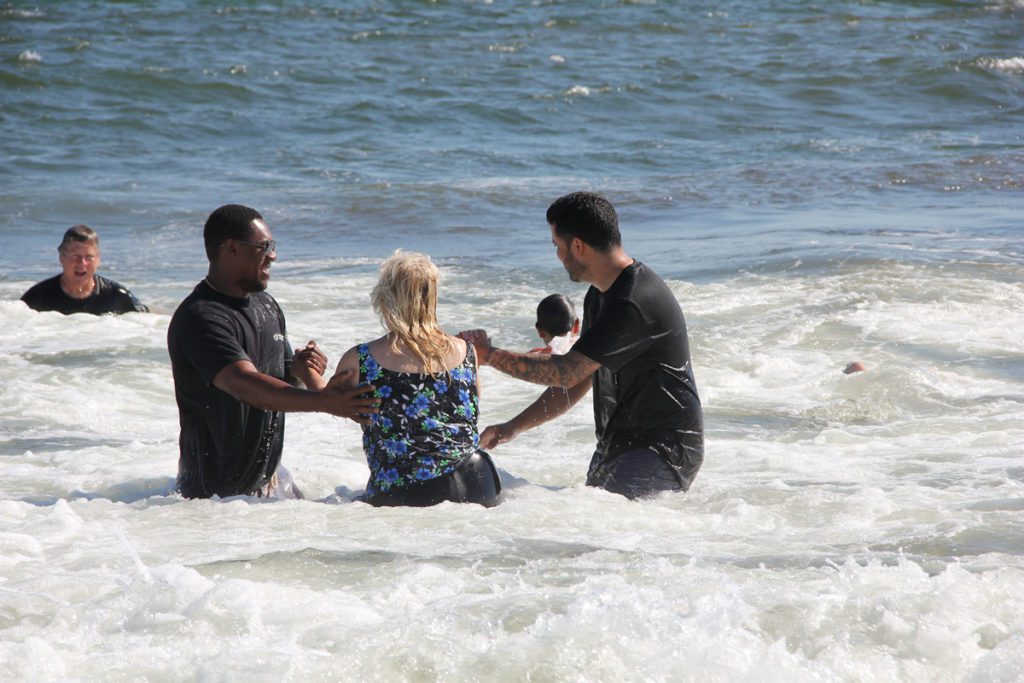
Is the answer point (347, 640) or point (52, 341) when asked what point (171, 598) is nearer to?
point (347, 640)

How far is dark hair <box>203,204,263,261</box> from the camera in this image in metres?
5.51

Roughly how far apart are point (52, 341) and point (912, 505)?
7.41 metres

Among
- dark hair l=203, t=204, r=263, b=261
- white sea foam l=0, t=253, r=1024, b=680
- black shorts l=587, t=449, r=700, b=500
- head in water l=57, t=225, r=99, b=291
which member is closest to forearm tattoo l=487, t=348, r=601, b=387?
black shorts l=587, t=449, r=700, b=500

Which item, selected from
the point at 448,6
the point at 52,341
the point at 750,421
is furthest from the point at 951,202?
the point at 448,6

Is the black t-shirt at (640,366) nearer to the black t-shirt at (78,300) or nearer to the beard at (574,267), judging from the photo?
the beard at (574,267)

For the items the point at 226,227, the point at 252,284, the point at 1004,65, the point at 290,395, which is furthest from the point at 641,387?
the point at 1004,65

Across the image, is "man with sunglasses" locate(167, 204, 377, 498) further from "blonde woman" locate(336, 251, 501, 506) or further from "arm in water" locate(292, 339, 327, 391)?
"blonde woman" locate(336, 251, 501, 506)

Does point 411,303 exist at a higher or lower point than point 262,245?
lower

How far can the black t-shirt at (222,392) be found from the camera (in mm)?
5410

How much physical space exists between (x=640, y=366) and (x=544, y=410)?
64 centimetres

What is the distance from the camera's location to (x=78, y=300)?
10.9 metres

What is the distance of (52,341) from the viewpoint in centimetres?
1059

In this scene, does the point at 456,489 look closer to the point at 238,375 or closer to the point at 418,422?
the point at 418,422

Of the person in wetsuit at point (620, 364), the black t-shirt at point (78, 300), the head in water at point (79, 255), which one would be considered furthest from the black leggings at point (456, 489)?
the black t-shirt at point (78, 300)
